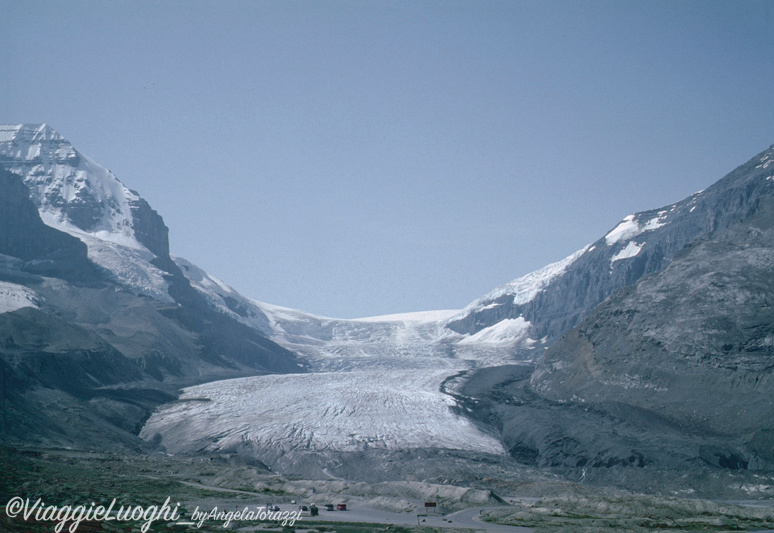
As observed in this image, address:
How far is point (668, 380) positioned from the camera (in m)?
87.9

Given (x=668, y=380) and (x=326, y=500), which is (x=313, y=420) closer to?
(x=326, y=500)

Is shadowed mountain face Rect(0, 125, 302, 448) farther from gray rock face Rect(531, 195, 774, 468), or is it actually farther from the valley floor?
gray rock face Rect(531, 195, 774, 468)

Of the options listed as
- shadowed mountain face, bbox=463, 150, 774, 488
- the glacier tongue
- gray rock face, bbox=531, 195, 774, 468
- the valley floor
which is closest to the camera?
the valley floor

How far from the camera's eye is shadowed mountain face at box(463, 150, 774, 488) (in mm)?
72000

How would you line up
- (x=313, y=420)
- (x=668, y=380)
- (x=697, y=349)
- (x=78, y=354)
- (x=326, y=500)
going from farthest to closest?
(x=78, y=354) → (x=313, y=420) → (x=668, y=380) → (x=697, y=349) → (x=326, y=500)

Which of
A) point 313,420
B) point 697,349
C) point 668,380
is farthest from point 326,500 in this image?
point 697,349

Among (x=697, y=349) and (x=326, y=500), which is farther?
(x=697, y=349)

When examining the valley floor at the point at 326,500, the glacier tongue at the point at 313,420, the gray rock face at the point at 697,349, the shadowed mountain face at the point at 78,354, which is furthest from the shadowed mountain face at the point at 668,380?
the shadowed mountain face at the point at 78,354

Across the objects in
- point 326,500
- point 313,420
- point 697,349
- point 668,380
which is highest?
point 697,349

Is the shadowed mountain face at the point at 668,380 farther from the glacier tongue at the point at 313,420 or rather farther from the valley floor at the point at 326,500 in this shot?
the valley floor at the point at 326,500

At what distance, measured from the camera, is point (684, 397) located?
83688 millimetres

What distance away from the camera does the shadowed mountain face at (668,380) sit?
7200cm

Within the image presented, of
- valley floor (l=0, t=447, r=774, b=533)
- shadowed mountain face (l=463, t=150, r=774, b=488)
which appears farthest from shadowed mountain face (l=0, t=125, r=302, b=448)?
shadowed mountain face (l=463, t=150, r=774, b=488)

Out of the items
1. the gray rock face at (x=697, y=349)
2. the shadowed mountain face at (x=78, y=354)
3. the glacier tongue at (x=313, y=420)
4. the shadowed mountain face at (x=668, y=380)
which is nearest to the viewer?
the shadowed mountain face at (x=668, y=380)
